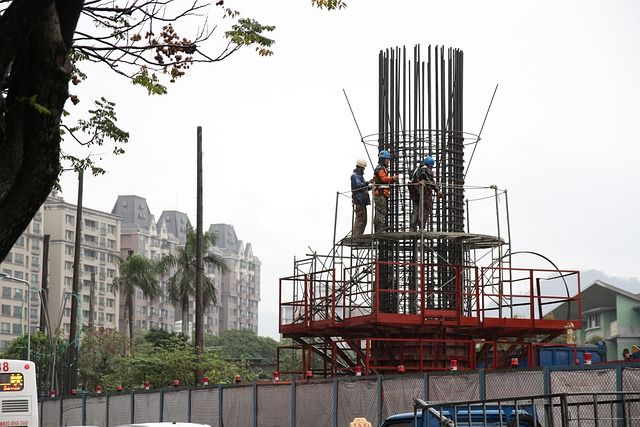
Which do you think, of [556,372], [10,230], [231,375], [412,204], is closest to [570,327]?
[412,204]

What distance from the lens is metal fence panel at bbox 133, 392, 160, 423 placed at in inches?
1268

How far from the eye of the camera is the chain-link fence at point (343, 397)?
56.2ft

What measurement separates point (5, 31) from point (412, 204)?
20.2 metres

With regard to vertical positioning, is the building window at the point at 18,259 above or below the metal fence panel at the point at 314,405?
above

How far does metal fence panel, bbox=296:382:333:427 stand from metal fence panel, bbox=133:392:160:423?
741cm

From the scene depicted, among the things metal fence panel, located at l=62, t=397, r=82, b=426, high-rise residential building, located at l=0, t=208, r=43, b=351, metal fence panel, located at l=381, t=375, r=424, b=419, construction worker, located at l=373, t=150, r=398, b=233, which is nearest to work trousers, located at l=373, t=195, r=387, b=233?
construction worker, located at l=373, t=150, r=398, b=233

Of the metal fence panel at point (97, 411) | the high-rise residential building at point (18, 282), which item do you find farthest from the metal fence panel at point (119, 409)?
the high-rise residential building at point (18, 282)

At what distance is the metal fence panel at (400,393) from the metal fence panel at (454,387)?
1.18ft

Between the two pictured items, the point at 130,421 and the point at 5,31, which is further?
the point at 130,421

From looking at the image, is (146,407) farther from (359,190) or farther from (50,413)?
(50,413)

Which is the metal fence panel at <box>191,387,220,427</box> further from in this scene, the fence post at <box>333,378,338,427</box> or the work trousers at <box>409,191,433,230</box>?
the work trousers at <box>409,191,433,230</box>

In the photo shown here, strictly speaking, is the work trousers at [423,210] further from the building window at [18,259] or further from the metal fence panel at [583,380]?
the building window at [18,259]

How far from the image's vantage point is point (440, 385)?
20.7m

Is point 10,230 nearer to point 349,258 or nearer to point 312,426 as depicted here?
point 312,426
